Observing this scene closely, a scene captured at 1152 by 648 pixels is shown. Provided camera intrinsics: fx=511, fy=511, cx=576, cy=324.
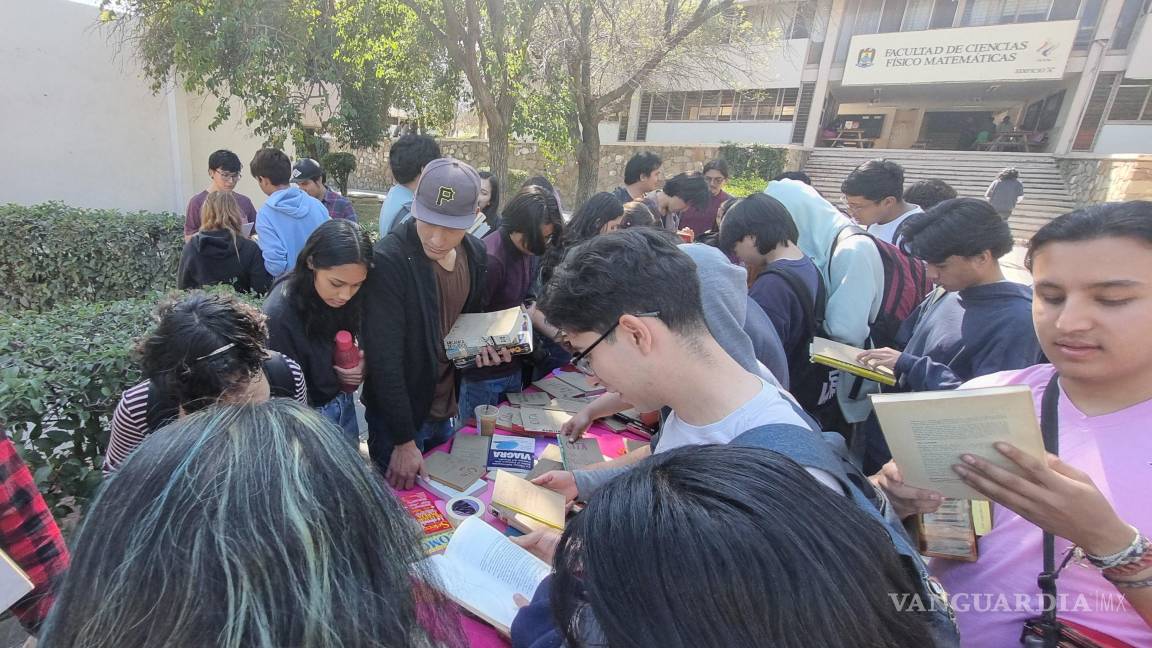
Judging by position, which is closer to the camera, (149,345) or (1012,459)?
(1012,459)

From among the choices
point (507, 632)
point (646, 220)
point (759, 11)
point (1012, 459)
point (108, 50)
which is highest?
point (759, 11)

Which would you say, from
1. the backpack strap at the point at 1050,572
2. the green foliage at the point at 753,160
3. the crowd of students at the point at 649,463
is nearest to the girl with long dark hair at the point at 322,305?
the crowd of students at the point at 649,463

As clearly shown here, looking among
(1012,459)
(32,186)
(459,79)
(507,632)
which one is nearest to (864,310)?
(1012,459)

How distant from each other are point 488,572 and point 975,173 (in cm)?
2062

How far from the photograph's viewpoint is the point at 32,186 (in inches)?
247

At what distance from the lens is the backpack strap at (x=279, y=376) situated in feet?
5.66

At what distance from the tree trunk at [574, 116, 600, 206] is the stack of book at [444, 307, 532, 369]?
7.79m

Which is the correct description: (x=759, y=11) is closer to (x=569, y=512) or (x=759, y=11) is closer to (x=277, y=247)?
(x=277, y=247)

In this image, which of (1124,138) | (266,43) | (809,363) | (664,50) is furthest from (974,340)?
(1124,138)

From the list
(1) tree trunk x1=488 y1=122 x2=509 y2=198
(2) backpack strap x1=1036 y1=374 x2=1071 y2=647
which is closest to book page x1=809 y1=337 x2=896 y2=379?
(2) backpack strap x1=1036 y1=374 x2=1071 y2=647

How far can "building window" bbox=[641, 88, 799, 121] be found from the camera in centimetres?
1986

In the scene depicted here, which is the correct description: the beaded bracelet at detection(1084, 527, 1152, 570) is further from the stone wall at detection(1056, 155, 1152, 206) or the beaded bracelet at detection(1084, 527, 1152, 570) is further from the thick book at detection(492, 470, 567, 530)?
the stone wall at detection(1056, 155, 1152, 206)

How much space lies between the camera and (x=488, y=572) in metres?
1.37

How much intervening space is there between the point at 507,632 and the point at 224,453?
0.89 metres
